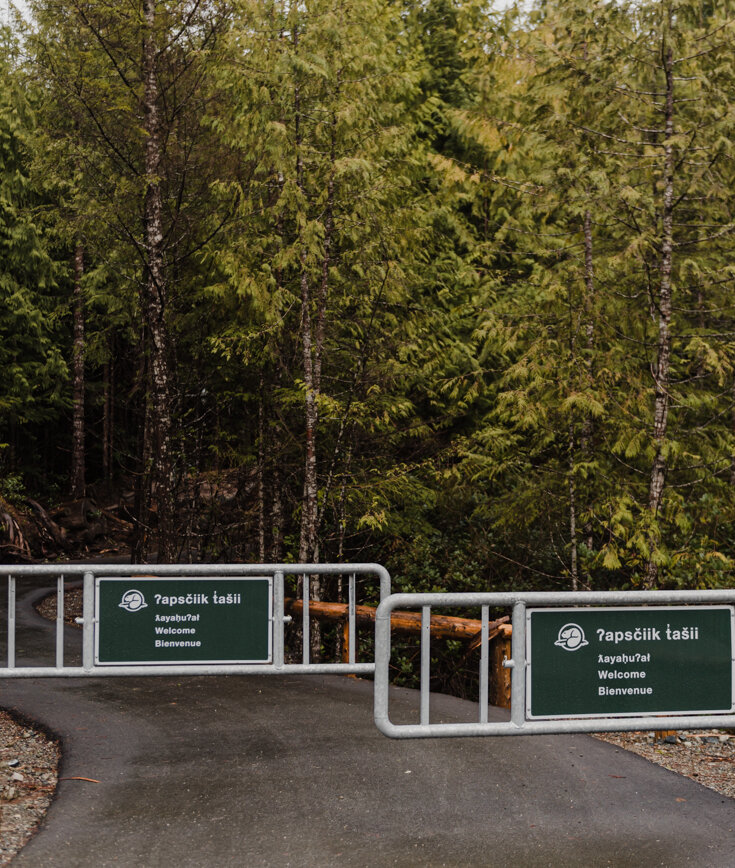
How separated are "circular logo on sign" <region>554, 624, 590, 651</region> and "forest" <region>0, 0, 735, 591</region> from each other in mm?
5235

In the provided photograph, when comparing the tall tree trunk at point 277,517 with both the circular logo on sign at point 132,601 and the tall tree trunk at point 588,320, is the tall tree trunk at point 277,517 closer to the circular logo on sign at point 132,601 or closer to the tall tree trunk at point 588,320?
the tall tree trunk at point 588,320

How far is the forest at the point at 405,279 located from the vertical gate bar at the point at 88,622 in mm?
5893

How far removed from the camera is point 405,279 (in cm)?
1445

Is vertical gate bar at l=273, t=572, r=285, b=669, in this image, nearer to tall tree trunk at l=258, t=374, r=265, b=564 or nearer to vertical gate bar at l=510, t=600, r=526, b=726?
vertical gate bar at l=510, t=600, r=526, b=726

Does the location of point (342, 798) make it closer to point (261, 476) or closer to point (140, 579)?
point (140, 579)

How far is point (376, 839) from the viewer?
5586mm

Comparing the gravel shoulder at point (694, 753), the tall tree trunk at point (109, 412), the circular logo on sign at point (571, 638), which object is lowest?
the gravel shoulder at point (694, 753)

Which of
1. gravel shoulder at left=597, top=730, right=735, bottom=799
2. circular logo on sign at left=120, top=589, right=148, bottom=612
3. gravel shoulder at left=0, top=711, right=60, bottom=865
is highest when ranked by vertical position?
circular logo on sign at left=120, top=589, right=148, bottom=612

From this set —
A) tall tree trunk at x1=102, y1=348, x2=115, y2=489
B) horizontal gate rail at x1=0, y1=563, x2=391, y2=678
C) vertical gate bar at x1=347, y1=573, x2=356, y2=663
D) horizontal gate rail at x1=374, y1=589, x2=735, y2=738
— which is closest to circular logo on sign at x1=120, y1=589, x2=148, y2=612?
horizontal gate rail at x1=0, y1=563, x2=391, y2=678

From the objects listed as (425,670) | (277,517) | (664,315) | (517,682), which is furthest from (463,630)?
(277,517)

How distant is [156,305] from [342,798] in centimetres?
954

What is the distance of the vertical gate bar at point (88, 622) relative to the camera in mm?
7609

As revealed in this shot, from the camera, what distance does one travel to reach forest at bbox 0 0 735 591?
11.9 metres

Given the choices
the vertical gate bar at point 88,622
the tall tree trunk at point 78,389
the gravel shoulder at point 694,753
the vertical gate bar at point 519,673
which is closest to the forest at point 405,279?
the gravel shoulder at point 694,753
